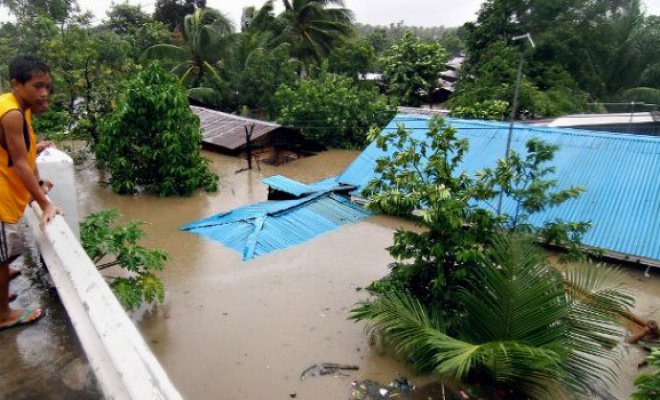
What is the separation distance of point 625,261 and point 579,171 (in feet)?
6.59

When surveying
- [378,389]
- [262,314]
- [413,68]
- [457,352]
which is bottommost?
[378,389]

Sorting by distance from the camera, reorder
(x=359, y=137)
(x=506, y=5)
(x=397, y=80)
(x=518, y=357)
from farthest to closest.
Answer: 1. (x=397, y=80)
2. (x=506, y=5)
3. (x=359, y=137)
4. (x=518, y=357)

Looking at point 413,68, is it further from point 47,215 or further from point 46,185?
point 47,215

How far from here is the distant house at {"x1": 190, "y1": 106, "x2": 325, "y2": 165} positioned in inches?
604

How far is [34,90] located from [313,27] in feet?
67.9

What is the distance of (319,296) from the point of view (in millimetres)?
7164

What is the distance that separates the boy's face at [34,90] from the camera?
8.70 feet

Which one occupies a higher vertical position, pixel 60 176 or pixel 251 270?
pixel 60 176

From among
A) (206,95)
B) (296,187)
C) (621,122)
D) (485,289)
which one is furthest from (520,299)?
(206,95)

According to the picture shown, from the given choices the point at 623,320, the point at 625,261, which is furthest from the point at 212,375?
the point at 625,261

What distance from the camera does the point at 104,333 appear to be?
1.60 meters

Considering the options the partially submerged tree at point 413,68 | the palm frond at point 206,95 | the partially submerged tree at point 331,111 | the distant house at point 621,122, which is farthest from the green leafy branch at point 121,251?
the partially submerged tree at point 413,68

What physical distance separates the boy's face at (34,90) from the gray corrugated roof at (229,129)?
12413 millimetres

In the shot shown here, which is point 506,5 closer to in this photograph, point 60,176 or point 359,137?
point 359,137
